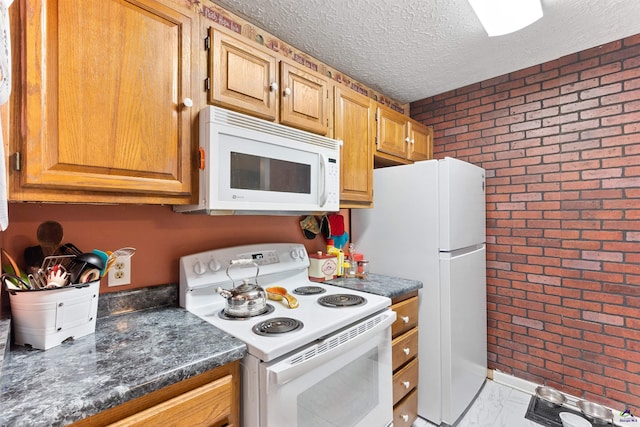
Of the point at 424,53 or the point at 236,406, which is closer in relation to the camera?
the point at 236,406

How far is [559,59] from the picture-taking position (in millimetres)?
2121

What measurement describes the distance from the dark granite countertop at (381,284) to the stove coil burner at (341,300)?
17 centimetres

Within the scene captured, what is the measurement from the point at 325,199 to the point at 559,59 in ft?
6.72

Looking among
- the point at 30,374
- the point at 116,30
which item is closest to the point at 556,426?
the point at 30,374

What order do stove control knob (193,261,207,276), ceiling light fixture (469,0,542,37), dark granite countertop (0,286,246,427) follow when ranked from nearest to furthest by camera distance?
1. dark granite countertop (0,286,246,427)
2. stove control knob (193,261,207,276)
3. ceiling light fixture (469,0,542,37)

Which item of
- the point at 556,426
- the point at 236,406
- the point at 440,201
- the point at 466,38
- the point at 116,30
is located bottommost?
the point at 556,426

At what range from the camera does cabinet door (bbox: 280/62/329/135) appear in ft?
4.92

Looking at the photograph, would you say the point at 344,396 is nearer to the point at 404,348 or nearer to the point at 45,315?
the point at 404,348

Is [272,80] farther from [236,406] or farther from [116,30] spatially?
[236,406]

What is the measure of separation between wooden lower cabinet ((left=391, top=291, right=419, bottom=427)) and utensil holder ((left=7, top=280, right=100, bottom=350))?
4.74 ft

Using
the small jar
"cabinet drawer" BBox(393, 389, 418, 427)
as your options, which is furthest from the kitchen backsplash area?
"cabinet drawer" BBox(393, 389, 418, 427)

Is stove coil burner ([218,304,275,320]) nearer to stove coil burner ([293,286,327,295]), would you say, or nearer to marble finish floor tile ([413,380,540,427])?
stove coil burner ([293,286,327,295])

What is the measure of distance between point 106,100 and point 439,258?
183 cm

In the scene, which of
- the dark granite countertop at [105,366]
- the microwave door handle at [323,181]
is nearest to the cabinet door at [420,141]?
the microwave door handle at [323,181]
